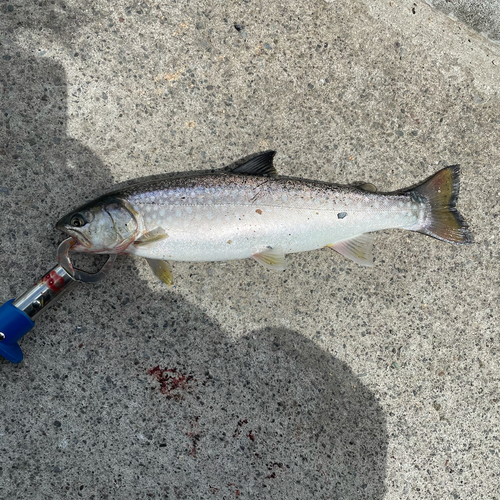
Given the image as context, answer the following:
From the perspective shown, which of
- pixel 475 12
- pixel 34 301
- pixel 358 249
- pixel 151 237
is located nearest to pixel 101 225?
pixel 151 237

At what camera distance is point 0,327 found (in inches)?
103

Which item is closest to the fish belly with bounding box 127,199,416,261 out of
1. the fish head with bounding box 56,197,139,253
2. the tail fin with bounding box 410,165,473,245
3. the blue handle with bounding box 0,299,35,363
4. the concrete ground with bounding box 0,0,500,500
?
the fish head with bounding box 56,197,139,253

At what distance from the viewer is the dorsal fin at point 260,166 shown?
3061mm

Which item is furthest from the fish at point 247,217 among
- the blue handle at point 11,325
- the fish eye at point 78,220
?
the blue handle at point 11,325

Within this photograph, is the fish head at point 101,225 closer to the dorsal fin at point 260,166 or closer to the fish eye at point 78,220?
the fish eye at point 78,220

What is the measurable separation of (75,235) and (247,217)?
125 centimetres

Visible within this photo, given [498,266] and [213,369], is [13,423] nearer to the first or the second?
[213,369]

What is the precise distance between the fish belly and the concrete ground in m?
0.25

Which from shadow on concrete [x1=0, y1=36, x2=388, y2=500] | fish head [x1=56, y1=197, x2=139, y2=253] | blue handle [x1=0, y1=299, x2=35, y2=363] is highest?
fish head [x1=56, y1=197, x2=139, y2=253]

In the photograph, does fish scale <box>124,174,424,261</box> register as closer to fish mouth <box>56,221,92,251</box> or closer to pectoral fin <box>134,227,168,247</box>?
pectoral fin <box>134,227,168,247</box>

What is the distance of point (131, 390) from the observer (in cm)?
302

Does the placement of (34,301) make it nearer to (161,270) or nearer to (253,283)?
(161,270)

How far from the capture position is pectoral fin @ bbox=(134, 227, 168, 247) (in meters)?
2.87

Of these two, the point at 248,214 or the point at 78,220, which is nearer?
the point at 78,220
